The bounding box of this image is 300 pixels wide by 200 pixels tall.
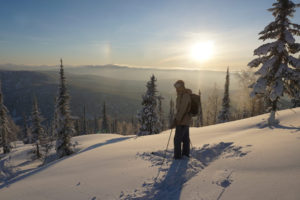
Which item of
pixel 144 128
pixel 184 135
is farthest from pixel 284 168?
pixel 144 128

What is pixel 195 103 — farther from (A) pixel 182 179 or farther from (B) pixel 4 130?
(B) pixel 4 130

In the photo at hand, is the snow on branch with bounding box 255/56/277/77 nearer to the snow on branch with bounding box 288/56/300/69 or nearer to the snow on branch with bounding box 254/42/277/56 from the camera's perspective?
the snow on branch with bounding box 254/42/277/56

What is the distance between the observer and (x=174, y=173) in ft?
14.1

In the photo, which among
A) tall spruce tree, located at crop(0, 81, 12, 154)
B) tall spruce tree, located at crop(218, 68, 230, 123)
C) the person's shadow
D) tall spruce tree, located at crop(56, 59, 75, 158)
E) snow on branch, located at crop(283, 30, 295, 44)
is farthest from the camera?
tall spruce tree, located at crop(218, 68, 230, 123)

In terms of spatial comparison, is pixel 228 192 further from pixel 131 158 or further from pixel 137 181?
pixel 131 158

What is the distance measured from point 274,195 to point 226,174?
113cm

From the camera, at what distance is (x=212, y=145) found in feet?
20.9

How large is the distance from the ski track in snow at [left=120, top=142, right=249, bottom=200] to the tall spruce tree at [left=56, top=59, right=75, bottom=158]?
1927 cm

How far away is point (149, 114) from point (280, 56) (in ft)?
58.6

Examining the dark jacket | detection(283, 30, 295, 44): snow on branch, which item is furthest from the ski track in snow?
detection(283, 30, 295, 44): snow on branch

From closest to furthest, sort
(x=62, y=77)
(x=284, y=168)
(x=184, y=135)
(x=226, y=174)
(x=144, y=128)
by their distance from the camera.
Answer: (x=284, y=168)
(x=226, y=174)
(x=184, y=135)
(x=62, y=77)
(x=144, y=128)

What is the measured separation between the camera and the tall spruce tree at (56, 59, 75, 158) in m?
21.2

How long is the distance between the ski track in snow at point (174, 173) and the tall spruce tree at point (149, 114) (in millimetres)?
18392

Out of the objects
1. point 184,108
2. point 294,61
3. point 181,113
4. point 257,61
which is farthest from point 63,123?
point 294,61
